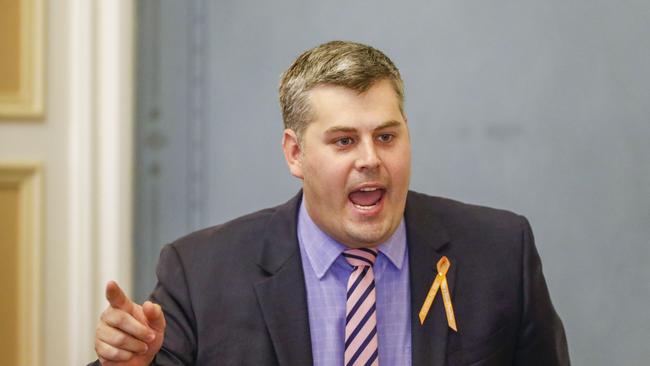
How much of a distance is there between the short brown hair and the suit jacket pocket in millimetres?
510

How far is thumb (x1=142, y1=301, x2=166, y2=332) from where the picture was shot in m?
1.80

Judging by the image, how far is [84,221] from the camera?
297 cm

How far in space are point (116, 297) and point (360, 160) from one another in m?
0.55

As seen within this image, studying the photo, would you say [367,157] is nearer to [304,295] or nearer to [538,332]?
[304,295]

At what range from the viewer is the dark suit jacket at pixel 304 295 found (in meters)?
2.04

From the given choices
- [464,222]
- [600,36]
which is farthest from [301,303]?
[600,36]

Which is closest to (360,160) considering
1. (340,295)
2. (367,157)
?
(367,157)

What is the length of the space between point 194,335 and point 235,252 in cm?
20

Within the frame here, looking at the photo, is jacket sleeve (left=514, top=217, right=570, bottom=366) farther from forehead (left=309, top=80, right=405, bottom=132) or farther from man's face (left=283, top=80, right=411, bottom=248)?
forehead (left=309, top=80, right=405, bottom=132)

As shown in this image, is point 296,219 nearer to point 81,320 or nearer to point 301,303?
point 301,303

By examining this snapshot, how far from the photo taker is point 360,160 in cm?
199

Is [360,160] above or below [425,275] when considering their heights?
above

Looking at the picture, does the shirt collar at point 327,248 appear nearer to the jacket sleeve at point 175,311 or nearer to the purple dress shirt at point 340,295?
the purple dress shirt at point 340,295

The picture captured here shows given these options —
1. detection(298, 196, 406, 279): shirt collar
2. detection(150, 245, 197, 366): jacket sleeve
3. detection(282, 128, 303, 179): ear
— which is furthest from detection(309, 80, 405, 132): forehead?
detection(150, 245, 197, 366): jacket sleeve
